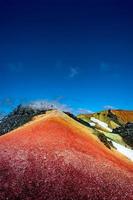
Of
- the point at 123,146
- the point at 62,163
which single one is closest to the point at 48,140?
the point at 62,163

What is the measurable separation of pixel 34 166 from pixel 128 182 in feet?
34.3

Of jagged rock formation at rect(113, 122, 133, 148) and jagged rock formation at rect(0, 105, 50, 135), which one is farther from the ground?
jagged rock formation at rect(0, 105, 50, 135)

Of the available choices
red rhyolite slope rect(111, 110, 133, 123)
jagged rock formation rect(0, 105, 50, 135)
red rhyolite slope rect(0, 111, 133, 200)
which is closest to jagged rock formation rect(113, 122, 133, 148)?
jagged rock formation rect(0, 105, 50, 135)

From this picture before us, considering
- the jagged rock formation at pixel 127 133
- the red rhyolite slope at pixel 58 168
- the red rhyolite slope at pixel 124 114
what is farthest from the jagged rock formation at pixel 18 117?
the red rhyolite slope at pixel 124 114

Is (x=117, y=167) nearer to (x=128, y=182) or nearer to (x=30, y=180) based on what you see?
(x=128, y=182)

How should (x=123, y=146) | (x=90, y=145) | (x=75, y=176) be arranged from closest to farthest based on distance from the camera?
1. (x=75, y=176)
2. (x=90, y=145)
3. (x=123, y=146)

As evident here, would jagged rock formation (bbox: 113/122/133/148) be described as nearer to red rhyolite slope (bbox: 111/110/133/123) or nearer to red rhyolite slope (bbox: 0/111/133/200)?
red rhyolite slope (bbox: 0/111/133/200)

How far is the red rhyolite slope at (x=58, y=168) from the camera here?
126 feet

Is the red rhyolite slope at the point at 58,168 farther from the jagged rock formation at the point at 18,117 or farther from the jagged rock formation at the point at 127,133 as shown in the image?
the jagged rock formation at the point at 127,133

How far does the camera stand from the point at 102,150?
51531 mm

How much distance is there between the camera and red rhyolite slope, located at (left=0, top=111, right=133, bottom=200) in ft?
126

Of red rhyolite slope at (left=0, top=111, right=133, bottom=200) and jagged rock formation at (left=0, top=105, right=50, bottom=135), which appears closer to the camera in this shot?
red rhyolite slope at (left=0, top=111, right=133, bottom=200)

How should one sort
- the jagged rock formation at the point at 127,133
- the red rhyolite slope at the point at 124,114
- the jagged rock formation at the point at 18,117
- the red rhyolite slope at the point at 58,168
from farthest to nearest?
the red rhyolite slope at the point at 124,114 < the jagged rock formation at the point at 127,133 < the jagged rock formation at the point at 18,117 < the red rhyolite slope at the point at 58,168

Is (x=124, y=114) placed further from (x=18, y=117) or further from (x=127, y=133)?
(x=18, y=117)
